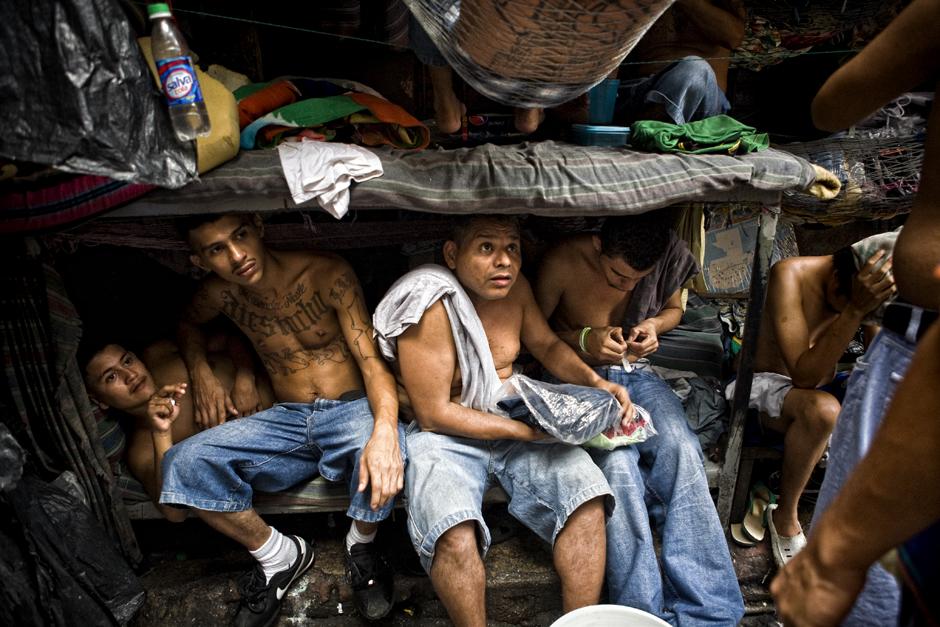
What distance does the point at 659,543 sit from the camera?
2.90 m

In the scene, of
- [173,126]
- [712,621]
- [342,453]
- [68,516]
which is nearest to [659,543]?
[712,621]

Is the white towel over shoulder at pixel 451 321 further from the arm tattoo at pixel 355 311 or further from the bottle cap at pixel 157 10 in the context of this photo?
the bottle cap at pixel 157 10

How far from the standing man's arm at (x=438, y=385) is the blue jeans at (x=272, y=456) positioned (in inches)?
9.6

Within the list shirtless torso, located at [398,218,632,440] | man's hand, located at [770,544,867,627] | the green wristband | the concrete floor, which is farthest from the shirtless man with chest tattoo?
man's hand, located at [770,544,867,627]

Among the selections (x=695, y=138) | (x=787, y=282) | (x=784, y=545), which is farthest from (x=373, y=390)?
(x=784, y=545)

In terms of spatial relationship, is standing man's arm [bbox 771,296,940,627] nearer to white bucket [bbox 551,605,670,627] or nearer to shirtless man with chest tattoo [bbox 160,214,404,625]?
white bucket [bbox 551,605,670,627]

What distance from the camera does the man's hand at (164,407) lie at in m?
2.53

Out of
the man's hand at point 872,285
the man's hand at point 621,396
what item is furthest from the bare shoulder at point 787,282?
the man's hand at point 621,396

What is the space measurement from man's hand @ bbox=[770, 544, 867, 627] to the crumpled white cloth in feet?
5.64

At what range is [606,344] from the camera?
274 centimetres

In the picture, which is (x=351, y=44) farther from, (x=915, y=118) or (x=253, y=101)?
(x=915, y=118)

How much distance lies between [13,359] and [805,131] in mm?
4473

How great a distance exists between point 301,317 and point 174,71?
1244 millimetres

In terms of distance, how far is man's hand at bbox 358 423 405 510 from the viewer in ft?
7.70
